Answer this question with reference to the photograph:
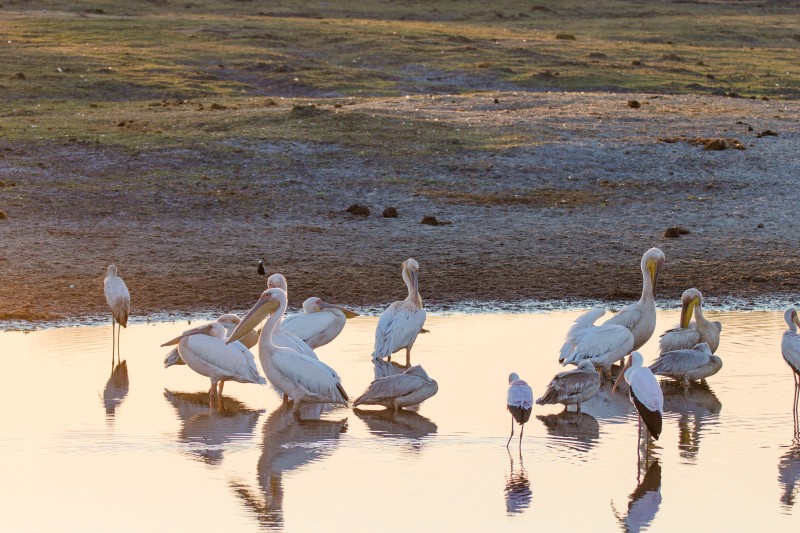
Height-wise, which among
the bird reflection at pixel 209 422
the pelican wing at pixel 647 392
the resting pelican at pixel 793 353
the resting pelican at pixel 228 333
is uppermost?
the pelican wing at pixel 647 392

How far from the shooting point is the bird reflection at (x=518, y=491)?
767 cm

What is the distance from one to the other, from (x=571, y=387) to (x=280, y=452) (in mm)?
2276

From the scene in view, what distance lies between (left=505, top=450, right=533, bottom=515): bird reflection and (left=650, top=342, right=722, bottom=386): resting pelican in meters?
2.81

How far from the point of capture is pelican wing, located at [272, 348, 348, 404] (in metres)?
9.97

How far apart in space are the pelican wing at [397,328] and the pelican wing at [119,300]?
7.59 feet

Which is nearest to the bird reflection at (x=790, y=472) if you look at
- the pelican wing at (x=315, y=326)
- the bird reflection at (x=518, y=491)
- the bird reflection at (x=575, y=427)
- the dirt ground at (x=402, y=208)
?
the bird reflection at (x=575, y=427)

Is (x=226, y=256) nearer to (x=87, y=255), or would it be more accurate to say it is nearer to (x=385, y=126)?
(x=87, y=255)

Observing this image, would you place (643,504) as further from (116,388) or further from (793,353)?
(116,388)

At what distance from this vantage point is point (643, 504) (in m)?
7.75

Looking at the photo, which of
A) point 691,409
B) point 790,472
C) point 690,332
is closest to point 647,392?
point 790,472

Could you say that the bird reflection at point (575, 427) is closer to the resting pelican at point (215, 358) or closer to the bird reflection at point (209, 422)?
the bird reflection at point (209, 422)

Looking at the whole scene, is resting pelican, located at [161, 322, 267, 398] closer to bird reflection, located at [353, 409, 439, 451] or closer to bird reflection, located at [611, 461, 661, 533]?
bird reflection, located at [353, 409, 439, 451]

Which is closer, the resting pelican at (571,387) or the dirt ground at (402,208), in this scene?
the resting pelican at (571,387)

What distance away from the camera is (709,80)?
127ft
